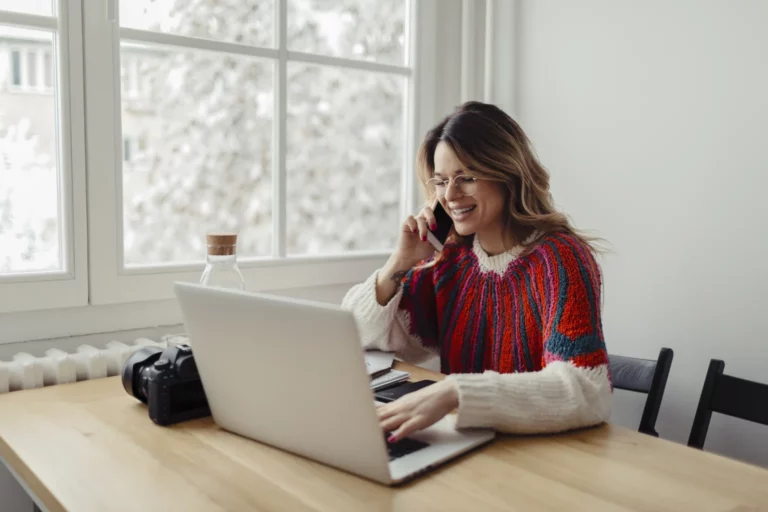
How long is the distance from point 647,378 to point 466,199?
0.60m

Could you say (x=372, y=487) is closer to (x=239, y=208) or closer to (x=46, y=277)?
(x=46, y=277)

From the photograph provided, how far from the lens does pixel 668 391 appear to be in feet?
6.27

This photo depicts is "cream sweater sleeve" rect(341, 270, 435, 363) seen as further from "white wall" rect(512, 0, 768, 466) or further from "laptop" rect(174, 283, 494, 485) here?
"white wall" rect(512, 0, 768, 466)

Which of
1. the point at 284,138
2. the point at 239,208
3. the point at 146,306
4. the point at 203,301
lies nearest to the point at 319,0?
the point at 284,138

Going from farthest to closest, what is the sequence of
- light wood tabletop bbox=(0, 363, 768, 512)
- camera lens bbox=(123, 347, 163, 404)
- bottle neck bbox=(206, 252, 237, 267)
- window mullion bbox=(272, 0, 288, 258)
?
window mullion bbox=(272, 0, 288, 258) < bottle neck bbox=(206, 252, 237, 267) < camera lens bbox=(123, 347, 163, 404) < light wood tabletop bbox=(0, 363, 768, 512)

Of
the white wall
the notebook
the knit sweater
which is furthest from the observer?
the white wall

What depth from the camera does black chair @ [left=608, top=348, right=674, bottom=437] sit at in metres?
1.57

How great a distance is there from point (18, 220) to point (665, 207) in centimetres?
157

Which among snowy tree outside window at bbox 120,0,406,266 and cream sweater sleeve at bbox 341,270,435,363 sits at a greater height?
snowy tree outside window at bbox 120,0,406,266

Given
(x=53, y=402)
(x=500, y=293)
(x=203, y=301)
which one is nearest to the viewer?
(x=203, y=301)

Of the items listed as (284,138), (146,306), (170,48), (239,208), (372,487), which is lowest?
(372,487)

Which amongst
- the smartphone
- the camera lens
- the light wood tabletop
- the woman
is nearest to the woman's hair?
the woman

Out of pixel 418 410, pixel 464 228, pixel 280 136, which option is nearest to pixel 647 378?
pixel 464 228

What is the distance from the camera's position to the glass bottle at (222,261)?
141 cm
